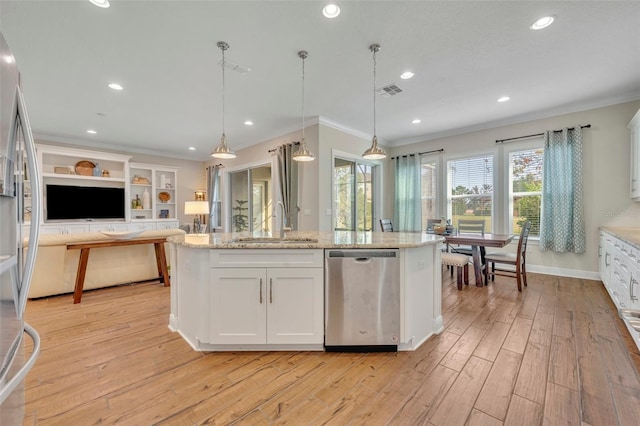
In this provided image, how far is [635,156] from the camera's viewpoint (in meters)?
3.57

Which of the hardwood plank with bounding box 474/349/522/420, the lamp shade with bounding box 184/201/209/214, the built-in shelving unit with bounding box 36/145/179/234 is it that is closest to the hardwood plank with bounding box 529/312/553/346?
the hardwood plank with bounding box 474/349/522/420

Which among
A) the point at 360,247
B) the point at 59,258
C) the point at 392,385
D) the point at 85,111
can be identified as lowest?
the point at 392,385

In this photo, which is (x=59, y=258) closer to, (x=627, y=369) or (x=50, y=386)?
(x=50, y=386)

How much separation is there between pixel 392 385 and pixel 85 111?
579 cm

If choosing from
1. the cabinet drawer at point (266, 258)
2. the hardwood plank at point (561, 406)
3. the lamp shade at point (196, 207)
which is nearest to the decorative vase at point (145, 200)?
the lamp shade at point (196, 207)

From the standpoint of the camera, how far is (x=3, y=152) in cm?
82

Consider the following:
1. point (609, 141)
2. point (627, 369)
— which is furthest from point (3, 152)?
point (609, 141)

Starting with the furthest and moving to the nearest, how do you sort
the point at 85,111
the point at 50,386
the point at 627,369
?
the point at 85,111
the point at 627,369
the point at 50,386

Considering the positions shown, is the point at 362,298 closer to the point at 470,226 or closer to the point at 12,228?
the point at 12,228

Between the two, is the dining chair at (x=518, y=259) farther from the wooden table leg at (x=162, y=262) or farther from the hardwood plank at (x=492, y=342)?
the wooden table leg at (x=162, y=262)

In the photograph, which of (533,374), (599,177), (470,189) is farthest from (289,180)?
(599,177)

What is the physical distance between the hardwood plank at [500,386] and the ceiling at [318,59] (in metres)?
2.82

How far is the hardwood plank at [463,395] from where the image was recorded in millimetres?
1483

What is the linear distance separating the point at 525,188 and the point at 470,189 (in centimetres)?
89
